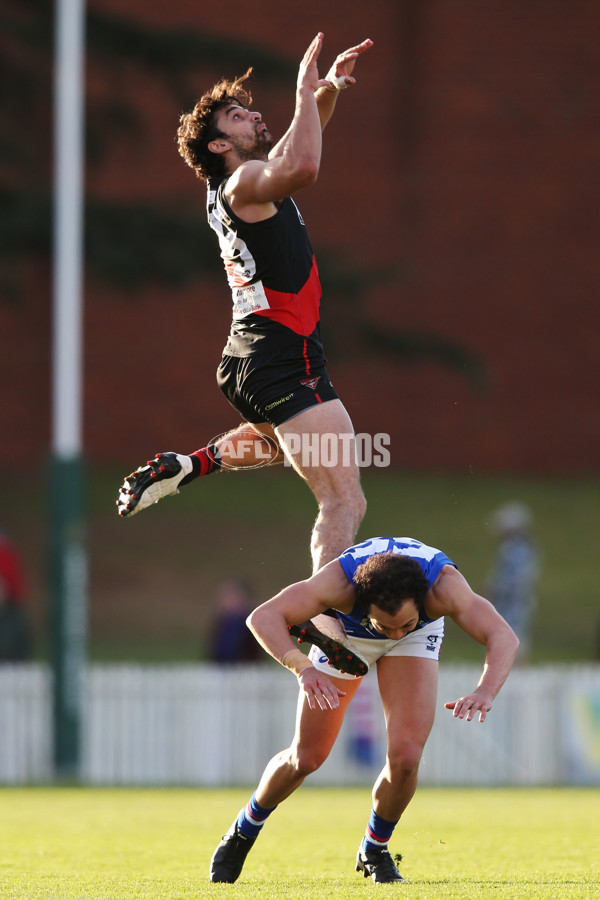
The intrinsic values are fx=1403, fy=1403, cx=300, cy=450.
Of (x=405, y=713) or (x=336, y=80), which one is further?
(x=336, y=80)

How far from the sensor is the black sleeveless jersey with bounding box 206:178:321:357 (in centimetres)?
642

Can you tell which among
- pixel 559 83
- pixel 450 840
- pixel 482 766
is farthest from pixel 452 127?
pixel 450 840

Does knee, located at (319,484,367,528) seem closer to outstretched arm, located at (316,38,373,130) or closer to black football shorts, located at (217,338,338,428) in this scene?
black football shorts, located at (217,338,338,428)

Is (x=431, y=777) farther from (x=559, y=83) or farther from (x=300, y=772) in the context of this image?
(x=559, y=83)

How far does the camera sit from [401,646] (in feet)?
21.3

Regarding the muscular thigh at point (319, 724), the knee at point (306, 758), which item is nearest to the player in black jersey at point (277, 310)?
the muscular thigh at point (319, 724)

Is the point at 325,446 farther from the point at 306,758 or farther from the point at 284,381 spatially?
the point at 306,758

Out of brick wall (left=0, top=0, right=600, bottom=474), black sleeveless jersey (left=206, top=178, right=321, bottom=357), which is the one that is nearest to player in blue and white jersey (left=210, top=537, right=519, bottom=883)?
black sleeveless jersey (left=206, top=178, right=321, bottom=357)

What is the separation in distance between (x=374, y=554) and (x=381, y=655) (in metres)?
0.60

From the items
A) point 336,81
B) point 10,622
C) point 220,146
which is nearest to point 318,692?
point 220,146

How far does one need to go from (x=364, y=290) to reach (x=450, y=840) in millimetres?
10614

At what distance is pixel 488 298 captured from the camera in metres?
28.6

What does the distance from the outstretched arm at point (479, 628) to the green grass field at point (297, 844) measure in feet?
2.76

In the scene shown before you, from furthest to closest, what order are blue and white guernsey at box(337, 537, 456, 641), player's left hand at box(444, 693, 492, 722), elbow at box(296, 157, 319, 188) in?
blue and white guernsey at box(337, 537, 456, 641), elbow at box(296, 157, 319, 188), player's left hand at box(444, 693, 492, 722)
